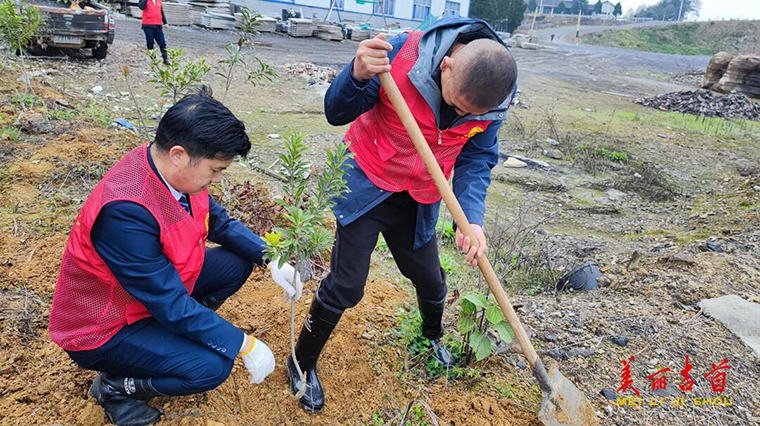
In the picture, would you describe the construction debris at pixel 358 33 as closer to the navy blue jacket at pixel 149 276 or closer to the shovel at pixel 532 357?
the shovel at pixel 532 357

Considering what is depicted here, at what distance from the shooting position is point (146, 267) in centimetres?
154

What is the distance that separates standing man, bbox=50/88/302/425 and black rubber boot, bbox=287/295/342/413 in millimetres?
214

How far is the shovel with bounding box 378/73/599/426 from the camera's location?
5.82 ft

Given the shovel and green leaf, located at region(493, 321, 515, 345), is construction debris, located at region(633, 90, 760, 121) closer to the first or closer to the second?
the shovel

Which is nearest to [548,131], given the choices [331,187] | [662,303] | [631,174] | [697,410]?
[631,174]

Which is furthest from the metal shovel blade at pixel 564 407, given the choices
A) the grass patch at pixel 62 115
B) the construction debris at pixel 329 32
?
the construction debris at pixel 329 32

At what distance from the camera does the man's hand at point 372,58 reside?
164cm

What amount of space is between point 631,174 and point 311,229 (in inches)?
265

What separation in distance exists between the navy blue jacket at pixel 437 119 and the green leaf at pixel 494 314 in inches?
14.6

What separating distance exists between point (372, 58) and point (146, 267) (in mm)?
991

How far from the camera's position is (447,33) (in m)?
1.78

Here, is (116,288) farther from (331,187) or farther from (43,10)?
(43,10)

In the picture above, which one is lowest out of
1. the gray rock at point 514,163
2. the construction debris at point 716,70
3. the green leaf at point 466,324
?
the gray rock at point 514,163

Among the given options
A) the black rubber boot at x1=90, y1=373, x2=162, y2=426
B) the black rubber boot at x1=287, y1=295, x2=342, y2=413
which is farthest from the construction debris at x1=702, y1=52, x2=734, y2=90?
the black rubber boot at x1=90, y1=373, x2=162, y2=426
